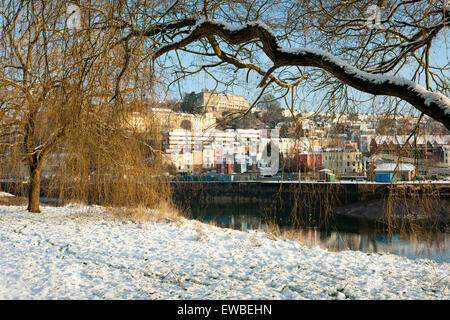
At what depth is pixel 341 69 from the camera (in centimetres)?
265

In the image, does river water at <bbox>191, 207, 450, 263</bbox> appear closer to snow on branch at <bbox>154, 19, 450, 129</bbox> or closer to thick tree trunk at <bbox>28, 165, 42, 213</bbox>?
snow on branch at <bbox>154, 19, 450, 129</bbox>

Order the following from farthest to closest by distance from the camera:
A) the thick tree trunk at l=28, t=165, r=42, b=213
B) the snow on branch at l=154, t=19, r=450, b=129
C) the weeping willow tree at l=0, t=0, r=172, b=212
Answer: the thick tree trunk at l=28, t=165, r=42, b=213 → the weeping willow tree at l=0, t=0, r=172, b=212 → the snow on branch at l=154, t=19, r=450, b=129

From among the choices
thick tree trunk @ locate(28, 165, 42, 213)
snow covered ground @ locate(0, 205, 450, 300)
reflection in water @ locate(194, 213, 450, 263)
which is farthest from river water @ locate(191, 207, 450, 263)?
thick tree trunk @ locate(28, 165, 42, 213)

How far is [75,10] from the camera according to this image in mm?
2783

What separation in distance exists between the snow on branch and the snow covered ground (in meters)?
1.67

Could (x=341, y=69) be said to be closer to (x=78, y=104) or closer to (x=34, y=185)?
(x=78, y=104)

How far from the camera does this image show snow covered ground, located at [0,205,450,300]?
10.3 ft

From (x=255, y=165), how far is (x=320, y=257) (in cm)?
3564

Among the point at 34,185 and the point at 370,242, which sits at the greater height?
→ the point at 34,185

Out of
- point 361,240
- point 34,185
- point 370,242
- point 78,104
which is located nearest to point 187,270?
point 78,104

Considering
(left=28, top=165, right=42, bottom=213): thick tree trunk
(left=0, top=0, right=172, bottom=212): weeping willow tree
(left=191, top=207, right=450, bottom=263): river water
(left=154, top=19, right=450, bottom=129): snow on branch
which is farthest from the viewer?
(left=28, top=165, right=42, bottom=213): thick tree trunk

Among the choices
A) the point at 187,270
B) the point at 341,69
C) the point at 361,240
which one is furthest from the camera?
the point at 361,240

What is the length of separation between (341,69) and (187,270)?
2512 millimetres

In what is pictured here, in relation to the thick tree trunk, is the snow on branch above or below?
above
